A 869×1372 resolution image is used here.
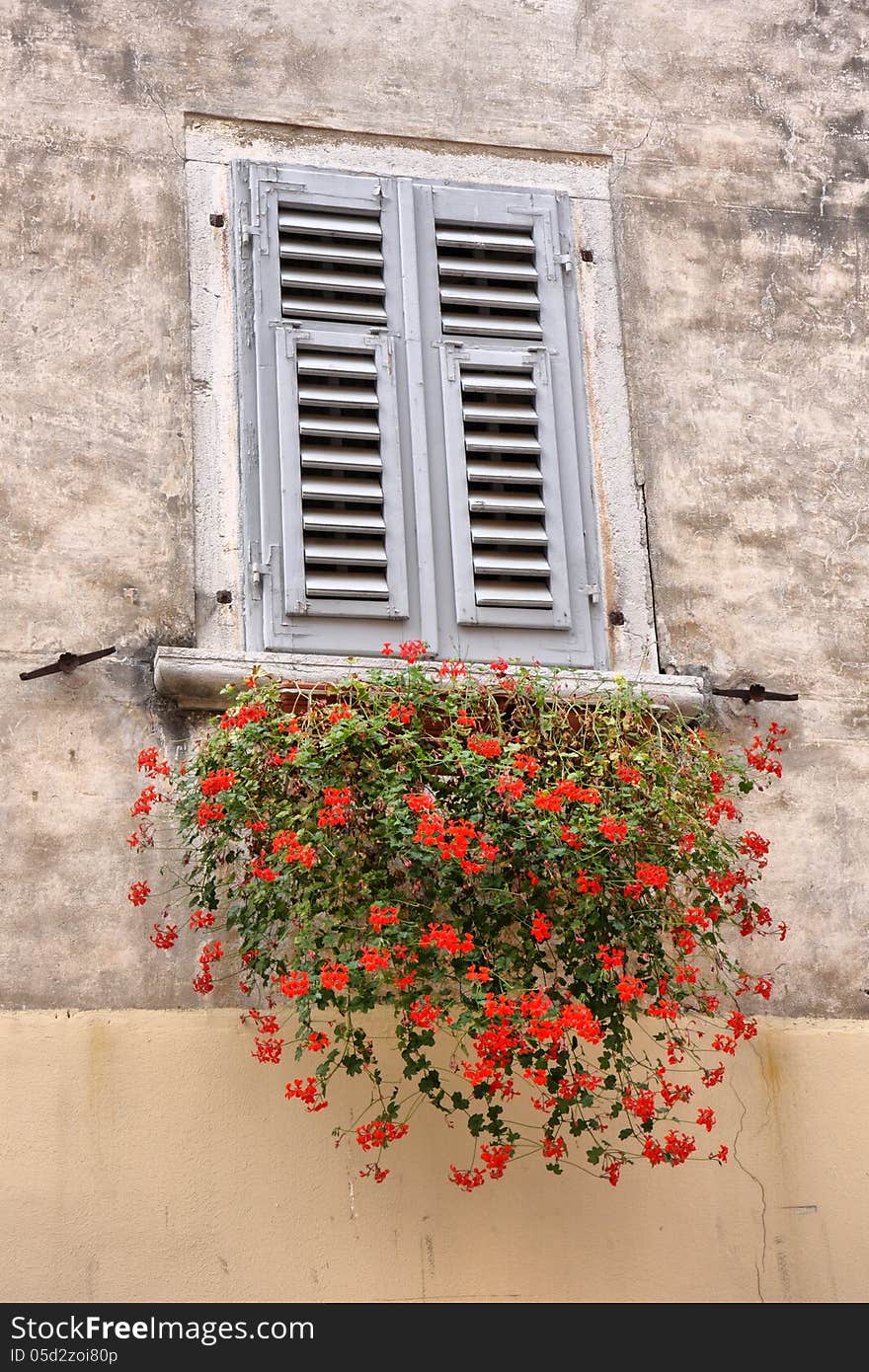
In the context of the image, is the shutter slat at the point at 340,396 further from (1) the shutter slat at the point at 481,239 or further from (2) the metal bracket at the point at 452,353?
(1) the shutter slat at the point at 481,239

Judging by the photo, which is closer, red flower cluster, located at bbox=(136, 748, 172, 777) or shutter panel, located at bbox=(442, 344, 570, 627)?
red flower cluster, located at bbox=(136, 748, 172, 777)

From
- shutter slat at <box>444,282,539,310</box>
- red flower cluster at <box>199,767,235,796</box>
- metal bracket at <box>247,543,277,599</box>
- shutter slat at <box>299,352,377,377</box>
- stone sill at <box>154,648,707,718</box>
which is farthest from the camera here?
shutter slat at <box>444,282,539,310</box>

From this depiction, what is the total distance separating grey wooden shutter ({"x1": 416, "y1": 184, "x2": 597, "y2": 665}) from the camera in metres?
5.22

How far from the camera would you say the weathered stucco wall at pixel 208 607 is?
4508 millimetres

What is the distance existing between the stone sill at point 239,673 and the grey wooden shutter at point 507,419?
0.25 meters

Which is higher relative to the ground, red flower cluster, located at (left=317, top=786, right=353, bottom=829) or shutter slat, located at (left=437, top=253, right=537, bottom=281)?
shutter slat, located at (left=437, top=253, right=537, bottom=281)

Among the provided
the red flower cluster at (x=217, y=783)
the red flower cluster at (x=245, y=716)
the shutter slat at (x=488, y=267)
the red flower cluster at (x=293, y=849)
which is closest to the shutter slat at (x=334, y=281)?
the shutter slat at (x=488, y=267)

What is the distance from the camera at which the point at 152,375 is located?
529 cm

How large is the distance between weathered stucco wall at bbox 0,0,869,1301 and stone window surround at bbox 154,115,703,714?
0.05 metres

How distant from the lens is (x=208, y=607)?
511 centimetres

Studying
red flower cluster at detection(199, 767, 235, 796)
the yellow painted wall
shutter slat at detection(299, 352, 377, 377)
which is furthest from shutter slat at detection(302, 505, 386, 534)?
the yellow painted wall

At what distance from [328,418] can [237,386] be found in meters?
0.29

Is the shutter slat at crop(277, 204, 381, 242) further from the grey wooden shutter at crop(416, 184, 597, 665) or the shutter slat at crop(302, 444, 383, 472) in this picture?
the shutter slat at crop(302, 444, 383, 472)

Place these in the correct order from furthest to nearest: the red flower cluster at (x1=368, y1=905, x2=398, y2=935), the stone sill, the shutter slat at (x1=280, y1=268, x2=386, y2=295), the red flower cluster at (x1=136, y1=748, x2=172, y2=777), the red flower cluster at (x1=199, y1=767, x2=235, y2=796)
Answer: the shutter slat at (x1=280, y1=268, x2=386, y2=295) < the stone sill < the red flower cluster at (x1=136, y1=748, x2=172, y2=777) < the red flower cluster at (x1=199, y1=767, x2=235, y2=796) < the red flower cluster at (x1=368, y1=905, x2=398, y2=935)
